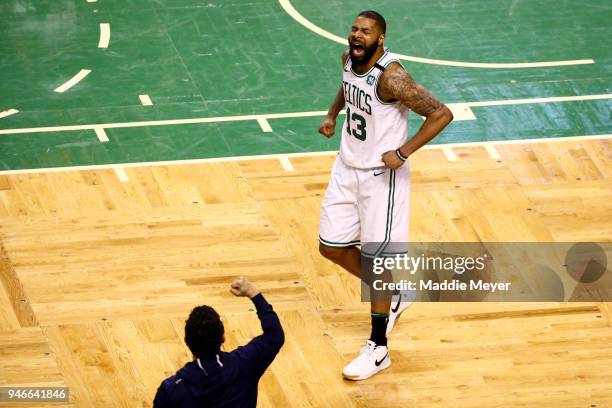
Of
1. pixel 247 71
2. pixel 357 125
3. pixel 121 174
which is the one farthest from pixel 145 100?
pixel 357 125

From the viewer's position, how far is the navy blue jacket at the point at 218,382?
616 centimetres

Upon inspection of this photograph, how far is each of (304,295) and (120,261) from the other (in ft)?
4.39

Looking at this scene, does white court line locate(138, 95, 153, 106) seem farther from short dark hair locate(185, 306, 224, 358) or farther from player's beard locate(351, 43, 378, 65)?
short dark hair locate(185, 306, 224, 358)

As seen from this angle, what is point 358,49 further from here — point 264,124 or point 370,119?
point 264,124

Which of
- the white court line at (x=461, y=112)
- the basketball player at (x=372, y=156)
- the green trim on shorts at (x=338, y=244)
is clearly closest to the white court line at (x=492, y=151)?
the white court line at (x=461, y=112)

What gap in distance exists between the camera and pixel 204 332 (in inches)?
242

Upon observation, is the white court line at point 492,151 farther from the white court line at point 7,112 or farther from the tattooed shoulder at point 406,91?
the white court line at point 7,112

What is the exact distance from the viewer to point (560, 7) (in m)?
13.7

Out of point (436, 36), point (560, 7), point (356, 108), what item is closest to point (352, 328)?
point (356, 108)

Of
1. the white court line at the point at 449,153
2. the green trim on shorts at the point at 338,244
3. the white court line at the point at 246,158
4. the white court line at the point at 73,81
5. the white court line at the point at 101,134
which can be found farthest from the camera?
the white court line at the point at 73,81

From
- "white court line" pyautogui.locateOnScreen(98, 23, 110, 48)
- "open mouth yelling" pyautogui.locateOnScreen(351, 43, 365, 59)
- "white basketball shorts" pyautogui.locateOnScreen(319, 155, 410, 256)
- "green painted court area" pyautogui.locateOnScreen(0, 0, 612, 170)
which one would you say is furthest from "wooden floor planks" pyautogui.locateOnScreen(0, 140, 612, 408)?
"white court line" pyautogui.locateOnScreen(98, 23, 110, 48)

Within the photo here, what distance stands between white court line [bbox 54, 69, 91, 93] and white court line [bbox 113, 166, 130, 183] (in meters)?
1.52

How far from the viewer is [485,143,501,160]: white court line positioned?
11.0 meters

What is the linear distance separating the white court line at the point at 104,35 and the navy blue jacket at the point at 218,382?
6.84m
